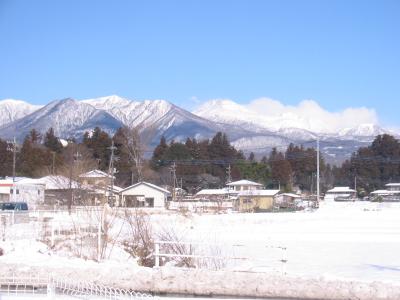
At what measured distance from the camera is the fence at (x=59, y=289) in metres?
10.0

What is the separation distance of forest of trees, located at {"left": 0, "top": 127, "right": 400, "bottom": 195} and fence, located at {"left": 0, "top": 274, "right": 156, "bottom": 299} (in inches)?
1787

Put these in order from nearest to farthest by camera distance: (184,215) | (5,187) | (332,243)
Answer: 1. (332,243)
2. (184,215)
3. (5,187)

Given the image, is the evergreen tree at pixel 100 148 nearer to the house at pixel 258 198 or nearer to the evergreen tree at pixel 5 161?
the evergreen tree at pixel 5 161

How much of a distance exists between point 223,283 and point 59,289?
300 cm

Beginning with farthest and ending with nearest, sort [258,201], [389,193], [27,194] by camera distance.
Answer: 1. [389,193]
2. [258,201]
3. [27,194]

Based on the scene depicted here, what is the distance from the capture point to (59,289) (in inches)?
423

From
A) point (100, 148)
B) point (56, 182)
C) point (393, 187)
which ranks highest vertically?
point (100, 148)

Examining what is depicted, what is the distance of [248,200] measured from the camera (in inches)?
3179

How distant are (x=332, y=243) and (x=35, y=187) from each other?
36794 millimetres

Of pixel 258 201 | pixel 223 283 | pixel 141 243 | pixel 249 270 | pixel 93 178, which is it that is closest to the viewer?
pixel 223 283

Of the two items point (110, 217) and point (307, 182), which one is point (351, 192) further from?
point (110, 217)

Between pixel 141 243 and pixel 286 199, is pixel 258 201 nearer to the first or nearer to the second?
pixel 286 199

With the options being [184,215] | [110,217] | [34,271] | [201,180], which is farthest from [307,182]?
[34,271]

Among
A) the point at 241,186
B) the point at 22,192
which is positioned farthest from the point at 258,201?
the point at 22,192
